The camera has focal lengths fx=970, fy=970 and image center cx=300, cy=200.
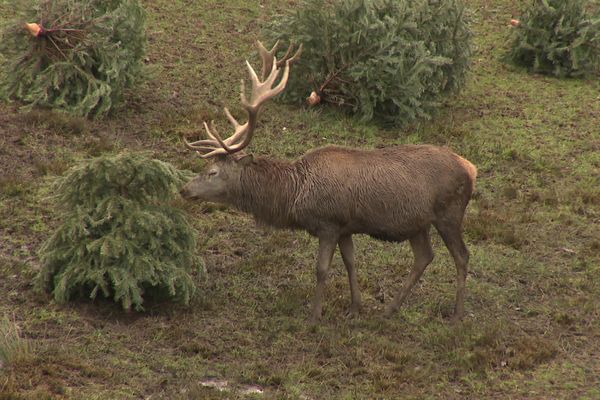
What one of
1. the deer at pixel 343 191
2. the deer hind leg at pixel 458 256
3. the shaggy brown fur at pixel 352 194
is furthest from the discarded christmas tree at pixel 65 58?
the deer hind leg at pixel 458 256

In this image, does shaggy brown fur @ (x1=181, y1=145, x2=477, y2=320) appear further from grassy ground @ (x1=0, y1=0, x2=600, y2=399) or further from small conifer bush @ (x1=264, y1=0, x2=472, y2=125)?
small conifer bush @ (x1=264, y1=0, x2=472, y2=125)

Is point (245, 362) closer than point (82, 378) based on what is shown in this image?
No

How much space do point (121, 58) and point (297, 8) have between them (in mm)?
2807

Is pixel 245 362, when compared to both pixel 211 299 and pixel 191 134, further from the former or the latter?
pixel 191 134

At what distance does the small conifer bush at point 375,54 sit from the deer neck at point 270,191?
4.27m

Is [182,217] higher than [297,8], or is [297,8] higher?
[297,8]

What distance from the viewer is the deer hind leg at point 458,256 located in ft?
32.2

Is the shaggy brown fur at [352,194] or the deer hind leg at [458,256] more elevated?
the shaggy brown fur at [352,194]

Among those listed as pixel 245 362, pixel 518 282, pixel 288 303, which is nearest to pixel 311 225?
pixel 288 303

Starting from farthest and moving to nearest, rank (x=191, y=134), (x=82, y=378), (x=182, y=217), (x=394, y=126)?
1. (x=394, y=126)
2. (x=191, y=134)
3. (x=182, y=217)
4. (x=82, y=378)

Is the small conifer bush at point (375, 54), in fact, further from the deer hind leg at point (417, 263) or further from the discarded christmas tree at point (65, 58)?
the deer hind leg at point (417, 263)

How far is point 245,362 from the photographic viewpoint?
8.64 m

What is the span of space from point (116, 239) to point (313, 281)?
2332mm

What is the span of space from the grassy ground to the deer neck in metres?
0.81
